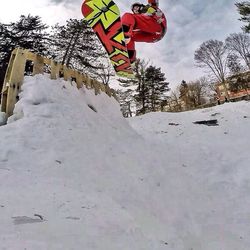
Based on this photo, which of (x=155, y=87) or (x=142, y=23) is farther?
(x=155, y=87)

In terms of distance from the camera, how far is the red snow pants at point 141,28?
7.24 meters

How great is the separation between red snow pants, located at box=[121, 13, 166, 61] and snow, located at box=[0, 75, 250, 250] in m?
1.76

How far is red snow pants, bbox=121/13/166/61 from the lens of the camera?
7242mm

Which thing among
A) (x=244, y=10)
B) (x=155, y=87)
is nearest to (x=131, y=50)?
(x=244, y=10)

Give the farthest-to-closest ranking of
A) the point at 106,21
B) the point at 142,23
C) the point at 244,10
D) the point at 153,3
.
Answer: the point at 244,10
the point at 153,3
the point at 142,23
the point at 106,21

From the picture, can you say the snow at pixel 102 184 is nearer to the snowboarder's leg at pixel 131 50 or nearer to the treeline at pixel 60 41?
the snowboarder's leg at pixel 131 50

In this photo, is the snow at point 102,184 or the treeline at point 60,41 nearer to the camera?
the snow at point 102,184

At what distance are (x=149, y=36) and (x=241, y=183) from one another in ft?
14.2

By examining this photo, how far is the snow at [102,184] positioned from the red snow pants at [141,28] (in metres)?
1.76

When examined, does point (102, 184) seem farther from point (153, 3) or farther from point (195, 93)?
point (195, 93)

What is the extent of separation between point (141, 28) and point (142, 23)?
0.40ft

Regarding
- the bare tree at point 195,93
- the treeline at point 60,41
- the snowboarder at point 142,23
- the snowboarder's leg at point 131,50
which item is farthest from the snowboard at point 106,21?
the bare tree at point 195,93

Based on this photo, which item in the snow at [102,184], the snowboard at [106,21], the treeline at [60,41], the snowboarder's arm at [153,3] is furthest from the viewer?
the treeline at [60,41]

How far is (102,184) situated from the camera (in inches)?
152
